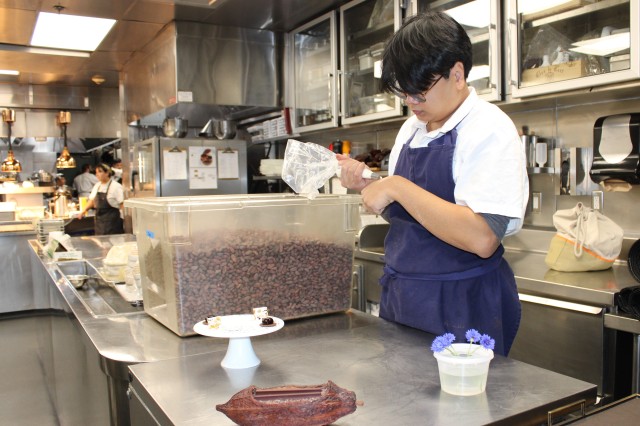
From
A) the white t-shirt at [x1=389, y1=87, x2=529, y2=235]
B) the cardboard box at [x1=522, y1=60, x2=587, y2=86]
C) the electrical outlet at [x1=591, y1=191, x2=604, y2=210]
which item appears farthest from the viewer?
the electrical outlet at [x1=591, y1=191, x2=604, y2=210]

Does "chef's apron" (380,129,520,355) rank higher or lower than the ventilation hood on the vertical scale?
lower

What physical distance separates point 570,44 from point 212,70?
2.95 metres

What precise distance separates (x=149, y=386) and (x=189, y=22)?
13.2 feet

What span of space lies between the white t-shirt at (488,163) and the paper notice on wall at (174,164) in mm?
4006

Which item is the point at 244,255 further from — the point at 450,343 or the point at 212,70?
the point at 212,70

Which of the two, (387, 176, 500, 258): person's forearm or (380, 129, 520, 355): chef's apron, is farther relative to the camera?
(380, 129, 520, 355): chef's apron

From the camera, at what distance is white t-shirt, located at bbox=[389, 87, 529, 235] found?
127 centimetres

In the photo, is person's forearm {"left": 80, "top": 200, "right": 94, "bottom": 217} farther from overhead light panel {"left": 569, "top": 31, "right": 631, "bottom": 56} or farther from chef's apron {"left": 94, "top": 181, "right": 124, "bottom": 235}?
overhead light panel {"left": 569, "top": 31, "right": 631, "bottom": 56}

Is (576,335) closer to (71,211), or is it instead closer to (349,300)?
(349,300)

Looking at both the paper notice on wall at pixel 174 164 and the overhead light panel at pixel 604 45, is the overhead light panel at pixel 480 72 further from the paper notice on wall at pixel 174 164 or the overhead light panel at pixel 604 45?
the paper notice on wall at pixel 174 164

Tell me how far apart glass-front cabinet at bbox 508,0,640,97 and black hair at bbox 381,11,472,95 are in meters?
1.30

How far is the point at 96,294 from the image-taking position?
7.27ft

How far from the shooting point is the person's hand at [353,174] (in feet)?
4.67

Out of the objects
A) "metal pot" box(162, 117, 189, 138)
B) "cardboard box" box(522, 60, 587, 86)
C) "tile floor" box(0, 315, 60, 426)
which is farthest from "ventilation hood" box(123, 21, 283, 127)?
"cardboard box" box(522, 60, 587, 86)
